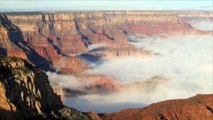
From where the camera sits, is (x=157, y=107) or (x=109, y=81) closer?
(x=157, y=107)

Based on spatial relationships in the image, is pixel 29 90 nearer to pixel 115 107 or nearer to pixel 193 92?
pixel 115 107

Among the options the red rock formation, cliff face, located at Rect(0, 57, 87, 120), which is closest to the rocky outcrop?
cliff face, located at Rect(0, 57, 87, 120)

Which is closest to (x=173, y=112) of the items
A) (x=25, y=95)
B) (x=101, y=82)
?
(x=25, y=95)

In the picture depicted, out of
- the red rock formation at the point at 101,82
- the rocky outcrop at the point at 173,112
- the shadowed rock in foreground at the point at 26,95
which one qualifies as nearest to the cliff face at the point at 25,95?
the shadowed rock in foreground at the point at 26,95

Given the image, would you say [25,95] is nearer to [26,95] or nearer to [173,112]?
[26,95]

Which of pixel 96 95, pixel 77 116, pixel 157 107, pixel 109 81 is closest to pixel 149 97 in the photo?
pixel 96 95

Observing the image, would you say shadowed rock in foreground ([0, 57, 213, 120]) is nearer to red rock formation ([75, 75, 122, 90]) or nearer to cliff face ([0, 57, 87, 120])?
cliff face ([0, 57, 87, 120])
